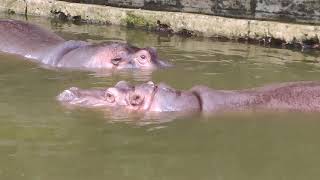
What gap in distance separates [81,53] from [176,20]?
114 inches

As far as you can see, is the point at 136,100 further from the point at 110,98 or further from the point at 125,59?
the point at 125,59

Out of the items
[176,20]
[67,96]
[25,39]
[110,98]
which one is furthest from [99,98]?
[176,20]

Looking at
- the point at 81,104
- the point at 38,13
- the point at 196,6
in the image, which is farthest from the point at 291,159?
the point at 38,13

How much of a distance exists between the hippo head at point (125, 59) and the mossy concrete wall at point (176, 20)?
90.1 inches

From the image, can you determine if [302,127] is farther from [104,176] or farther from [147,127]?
[104,176]

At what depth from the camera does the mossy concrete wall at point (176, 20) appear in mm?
10320

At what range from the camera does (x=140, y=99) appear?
6156 millimetres

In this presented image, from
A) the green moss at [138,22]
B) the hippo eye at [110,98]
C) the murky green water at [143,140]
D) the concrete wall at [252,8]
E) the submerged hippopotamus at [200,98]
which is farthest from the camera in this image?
the green moss at [138,22]

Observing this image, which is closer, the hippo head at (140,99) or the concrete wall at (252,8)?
the hippo head at (140,99)

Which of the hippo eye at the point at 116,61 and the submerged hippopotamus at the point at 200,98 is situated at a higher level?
the hippo eye at the point at 116,61

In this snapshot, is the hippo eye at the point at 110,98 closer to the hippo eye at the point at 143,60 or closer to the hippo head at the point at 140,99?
the hippo head at the point at 140,99

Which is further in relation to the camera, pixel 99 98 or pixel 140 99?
pixel 99 98

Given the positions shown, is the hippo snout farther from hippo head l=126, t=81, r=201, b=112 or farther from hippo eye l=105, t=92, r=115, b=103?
hippo head l=126, t=81, r=201, b=112

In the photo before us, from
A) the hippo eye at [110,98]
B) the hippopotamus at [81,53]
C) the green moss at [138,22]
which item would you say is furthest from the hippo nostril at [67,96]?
the green moss at [138,22]
